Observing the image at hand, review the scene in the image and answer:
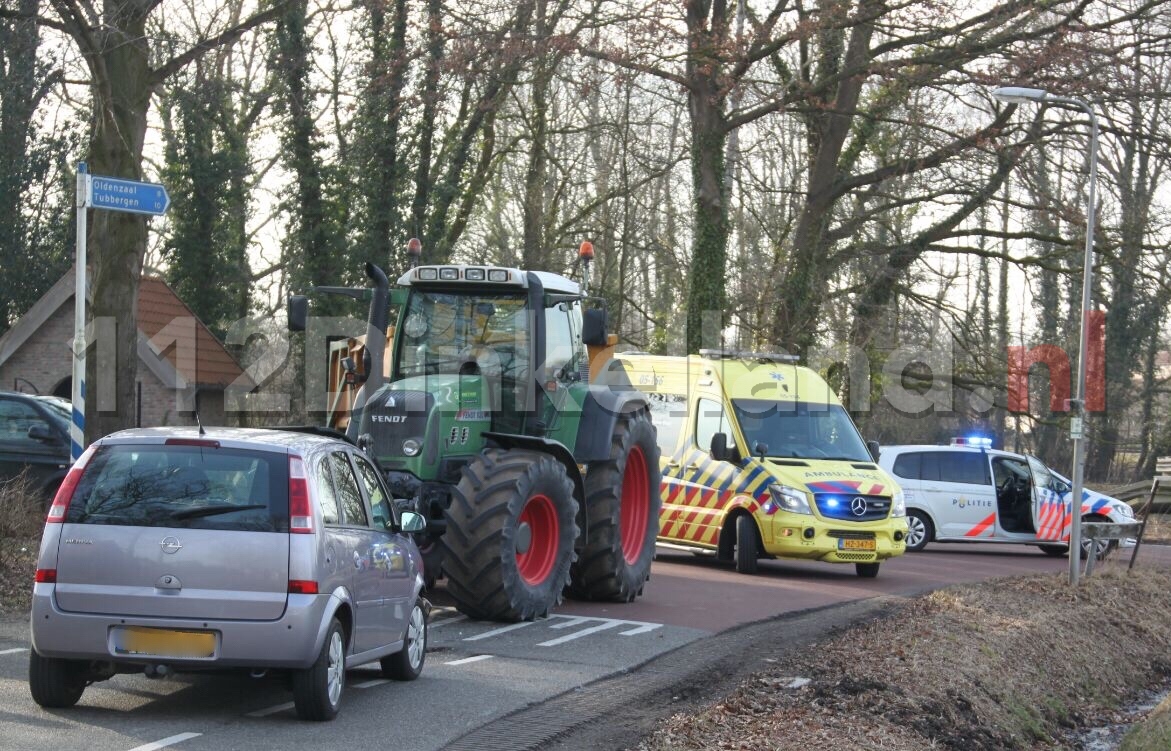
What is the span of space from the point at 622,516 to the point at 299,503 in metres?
7.78

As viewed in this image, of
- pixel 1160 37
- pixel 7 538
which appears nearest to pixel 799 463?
pixel 7 538

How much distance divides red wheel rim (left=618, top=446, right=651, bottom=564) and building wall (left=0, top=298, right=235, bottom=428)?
18.6 m

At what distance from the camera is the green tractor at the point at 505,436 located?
1160 centimetres

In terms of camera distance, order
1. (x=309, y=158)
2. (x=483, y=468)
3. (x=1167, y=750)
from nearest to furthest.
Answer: (x=1167, y=750) → (x=483, y=468) → (x=309, y=158)

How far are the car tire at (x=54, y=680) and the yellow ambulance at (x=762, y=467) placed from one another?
10.8 m

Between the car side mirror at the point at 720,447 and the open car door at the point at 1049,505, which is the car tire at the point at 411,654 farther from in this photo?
the open car door at the point at 1049,505

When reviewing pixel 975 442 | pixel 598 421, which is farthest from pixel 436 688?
pixel 975 442

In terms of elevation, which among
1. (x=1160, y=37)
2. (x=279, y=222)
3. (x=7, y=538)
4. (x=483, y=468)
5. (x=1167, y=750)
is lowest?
(x=1167, y=750)

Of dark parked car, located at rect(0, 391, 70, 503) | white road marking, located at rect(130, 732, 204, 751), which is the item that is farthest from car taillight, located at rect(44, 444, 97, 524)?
dark parked car, located at rect(0, 391, 70, 503)

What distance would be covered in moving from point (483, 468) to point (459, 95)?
17.7 metres

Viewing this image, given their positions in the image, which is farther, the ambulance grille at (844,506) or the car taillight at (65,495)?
the ambulance grille at (844,506)

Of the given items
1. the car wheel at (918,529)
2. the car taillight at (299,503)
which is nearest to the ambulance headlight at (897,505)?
the car wheel at (918,529)

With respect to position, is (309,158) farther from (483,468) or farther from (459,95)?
(483,468)

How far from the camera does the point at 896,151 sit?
2805cm
